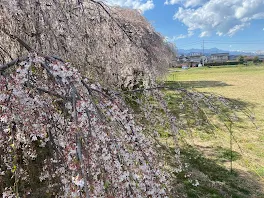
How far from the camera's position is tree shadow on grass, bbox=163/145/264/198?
5328mm

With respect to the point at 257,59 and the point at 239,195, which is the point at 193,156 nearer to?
the point at 239,195

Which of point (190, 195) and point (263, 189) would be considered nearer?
point (190, 195)

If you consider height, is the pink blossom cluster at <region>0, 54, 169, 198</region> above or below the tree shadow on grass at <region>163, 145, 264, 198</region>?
above

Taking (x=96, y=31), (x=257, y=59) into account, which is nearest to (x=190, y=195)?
(x=96, y=31)

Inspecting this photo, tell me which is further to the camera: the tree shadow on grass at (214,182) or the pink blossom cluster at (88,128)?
the tree shadow on grass at (214,182)

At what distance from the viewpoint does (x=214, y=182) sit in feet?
18.8

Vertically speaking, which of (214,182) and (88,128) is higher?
(88,128)

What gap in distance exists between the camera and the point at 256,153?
24.7ft

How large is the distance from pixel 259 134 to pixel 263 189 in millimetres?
4163

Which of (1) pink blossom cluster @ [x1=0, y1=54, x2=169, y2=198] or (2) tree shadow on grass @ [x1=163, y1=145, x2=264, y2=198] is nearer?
(1) pink blossom cluster @ [x1=0, y1=54, x2=169, y2=198]

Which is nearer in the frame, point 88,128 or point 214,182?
point 88,128

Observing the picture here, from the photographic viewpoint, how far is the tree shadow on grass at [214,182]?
5328 mm

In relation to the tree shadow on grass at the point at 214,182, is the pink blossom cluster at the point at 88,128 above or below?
above

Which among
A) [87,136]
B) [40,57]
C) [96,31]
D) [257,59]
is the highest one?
[96,31]
